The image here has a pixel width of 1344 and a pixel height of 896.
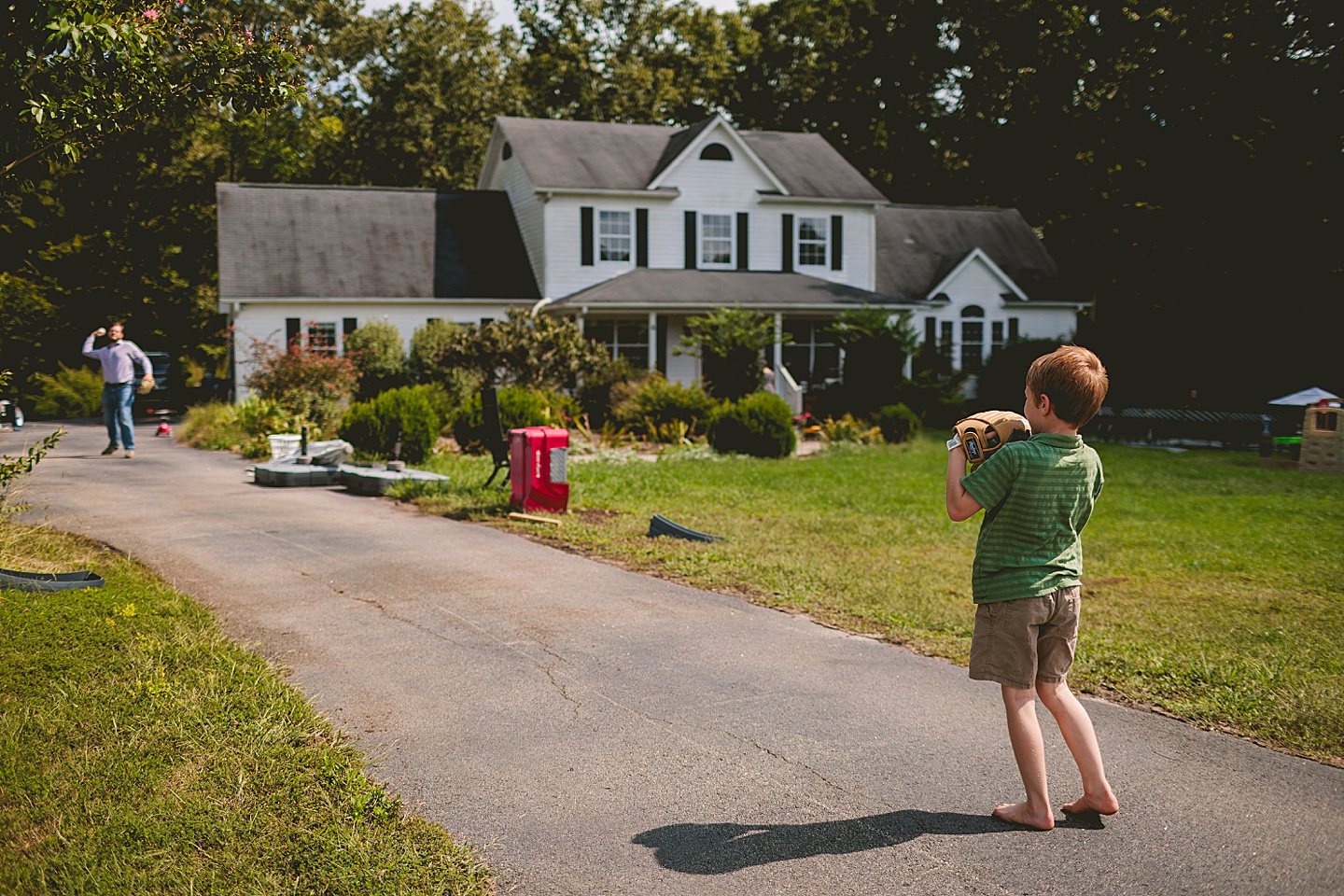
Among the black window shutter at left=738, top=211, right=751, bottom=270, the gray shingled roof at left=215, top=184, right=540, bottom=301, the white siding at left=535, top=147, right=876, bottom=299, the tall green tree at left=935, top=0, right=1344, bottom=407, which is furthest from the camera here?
→ the black window shutter at left=738, top=211, right=751, bottom=270

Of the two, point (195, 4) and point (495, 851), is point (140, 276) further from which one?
point (495, 851)

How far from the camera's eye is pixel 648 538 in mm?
10617

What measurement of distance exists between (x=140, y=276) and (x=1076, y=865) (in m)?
33.5

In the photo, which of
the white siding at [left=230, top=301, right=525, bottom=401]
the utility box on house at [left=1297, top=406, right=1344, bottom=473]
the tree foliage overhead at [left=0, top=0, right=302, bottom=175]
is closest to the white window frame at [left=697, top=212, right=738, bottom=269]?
the white siding at [left=230, top=301, right=525, bottom=401]

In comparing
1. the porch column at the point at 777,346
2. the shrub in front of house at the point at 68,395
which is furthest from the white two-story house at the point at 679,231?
the shrub in front of house at the point at 68,395

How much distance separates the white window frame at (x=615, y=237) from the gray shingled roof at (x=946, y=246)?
833cm

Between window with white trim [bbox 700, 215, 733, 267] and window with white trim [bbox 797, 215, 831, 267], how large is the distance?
2247 millimetres

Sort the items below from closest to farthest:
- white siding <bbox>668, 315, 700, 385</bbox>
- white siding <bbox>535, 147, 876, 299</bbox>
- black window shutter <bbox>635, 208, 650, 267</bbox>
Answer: white siding <bbox>535, 147, 876, 299</bbox>
black window shutter <bbox>635, 208, 650, 267</bbox>
white siding <bbox>668, 315, 700, 385</bbox>

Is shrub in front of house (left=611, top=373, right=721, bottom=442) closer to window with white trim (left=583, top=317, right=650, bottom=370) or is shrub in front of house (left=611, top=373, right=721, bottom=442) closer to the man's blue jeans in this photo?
window with white trim (left=583, top=317, right=650, bottom=370)

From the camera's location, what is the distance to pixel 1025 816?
13.6ft

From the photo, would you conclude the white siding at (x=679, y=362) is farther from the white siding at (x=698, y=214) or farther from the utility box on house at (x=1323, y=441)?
the utility box on house at (x=1323, y=441)

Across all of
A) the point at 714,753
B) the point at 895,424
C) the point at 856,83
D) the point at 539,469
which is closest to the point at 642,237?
the point at 895,424

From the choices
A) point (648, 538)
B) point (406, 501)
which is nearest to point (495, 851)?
point (648, 538)

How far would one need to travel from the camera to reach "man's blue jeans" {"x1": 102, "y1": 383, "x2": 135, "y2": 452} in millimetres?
17312
